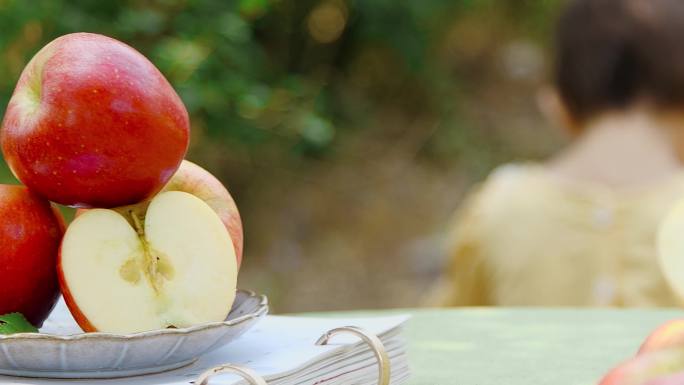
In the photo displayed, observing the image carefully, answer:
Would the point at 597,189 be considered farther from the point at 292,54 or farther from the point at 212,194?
the point at 292,54

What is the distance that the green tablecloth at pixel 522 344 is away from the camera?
0.92 metres

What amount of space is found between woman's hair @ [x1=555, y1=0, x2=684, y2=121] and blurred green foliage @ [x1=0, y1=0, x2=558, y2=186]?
61 centimetres

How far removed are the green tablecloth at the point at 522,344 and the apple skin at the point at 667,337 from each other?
0.90 feet

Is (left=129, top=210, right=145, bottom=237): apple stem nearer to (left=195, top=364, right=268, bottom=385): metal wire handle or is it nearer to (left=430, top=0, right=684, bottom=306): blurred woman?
(left=195, top=364, right=268, bottom=385): metal wire handle

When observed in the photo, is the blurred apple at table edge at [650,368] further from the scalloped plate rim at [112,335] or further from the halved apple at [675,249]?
the halved apple at [675,249]

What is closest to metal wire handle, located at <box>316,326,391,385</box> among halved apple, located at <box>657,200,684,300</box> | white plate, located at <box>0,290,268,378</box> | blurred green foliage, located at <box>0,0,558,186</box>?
white plate, located at <box>0,290,268,378</box>

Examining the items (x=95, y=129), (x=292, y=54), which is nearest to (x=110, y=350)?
(x=95, y=129)

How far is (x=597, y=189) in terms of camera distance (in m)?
2.00

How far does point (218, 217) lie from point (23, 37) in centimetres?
175

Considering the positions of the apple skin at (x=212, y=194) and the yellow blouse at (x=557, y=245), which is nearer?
the apple skin at (x=212, y=194)

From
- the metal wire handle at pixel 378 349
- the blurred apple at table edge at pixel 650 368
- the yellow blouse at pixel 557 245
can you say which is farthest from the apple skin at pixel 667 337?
the yellow blouse at pixel 557 245

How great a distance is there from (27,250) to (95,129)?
0.31 ft

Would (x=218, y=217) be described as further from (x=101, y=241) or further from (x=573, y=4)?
(x=573, y=4)

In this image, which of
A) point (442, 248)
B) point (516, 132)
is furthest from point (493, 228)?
point (516, 132)
